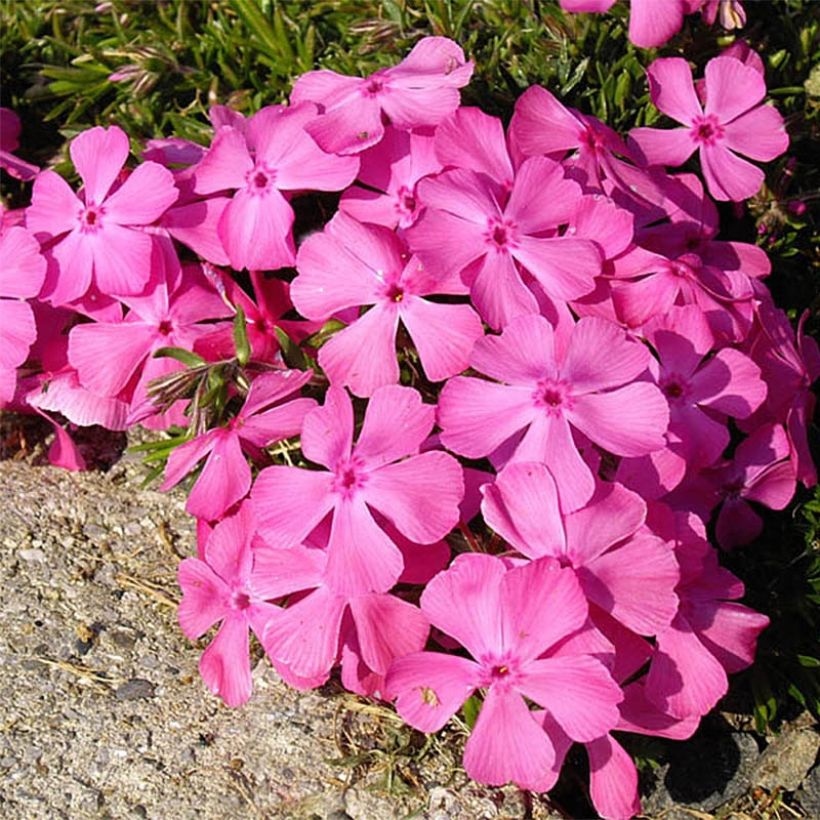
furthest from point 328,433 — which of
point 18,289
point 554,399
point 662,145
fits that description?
point 662,145

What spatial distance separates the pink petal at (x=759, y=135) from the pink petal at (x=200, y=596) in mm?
1173

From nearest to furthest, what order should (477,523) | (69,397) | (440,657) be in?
(440,657) → (477,523) → (69,397)

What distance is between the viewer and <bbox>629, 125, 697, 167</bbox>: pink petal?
2.23 m

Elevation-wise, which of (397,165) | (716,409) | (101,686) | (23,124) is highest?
(397,165)

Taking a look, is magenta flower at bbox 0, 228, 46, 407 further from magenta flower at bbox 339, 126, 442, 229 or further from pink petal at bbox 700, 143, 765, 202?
pink petal at bbox 700, 143, 765, 202

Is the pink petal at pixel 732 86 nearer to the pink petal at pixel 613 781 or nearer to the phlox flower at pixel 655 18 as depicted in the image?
the phlox flower at pixel 655 18

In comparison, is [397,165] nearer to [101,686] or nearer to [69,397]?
[69,397]

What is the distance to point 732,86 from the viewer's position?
7.45ft

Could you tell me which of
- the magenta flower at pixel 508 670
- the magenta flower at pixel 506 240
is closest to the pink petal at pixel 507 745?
the magenta flower at pixel 508 670

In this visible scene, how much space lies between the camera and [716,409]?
6.21 ft

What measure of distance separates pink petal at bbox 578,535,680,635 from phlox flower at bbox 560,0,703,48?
107cm

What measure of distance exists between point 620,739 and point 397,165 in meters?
0.97

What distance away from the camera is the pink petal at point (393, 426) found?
1.72 metres

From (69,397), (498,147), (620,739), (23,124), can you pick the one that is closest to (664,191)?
(498,147)
